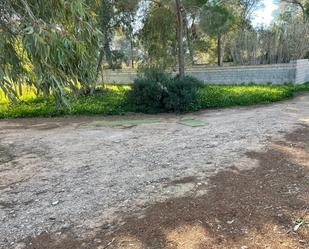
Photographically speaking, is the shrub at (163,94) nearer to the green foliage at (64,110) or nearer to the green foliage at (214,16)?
the green foliage at (64,110)

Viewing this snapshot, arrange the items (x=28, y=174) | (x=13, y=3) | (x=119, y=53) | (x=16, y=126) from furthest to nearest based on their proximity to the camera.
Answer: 1. (x=119, y=53)
2. (x=16, y=126)
3. (x=28, y=174)
4. (x=13, y=3)

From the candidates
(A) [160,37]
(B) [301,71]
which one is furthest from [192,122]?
(B) [301,71]

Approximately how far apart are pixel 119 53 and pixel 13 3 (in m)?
9.84

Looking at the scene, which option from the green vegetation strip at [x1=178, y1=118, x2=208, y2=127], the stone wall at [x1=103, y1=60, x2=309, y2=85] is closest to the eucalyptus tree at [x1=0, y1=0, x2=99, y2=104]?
the green vegetation strip at [x1=178, y1=118, x2=208, y2=127]

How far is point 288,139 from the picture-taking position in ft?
17.3

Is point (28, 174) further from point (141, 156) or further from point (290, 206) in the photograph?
point (290, 206)

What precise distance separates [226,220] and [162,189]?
0.92 m

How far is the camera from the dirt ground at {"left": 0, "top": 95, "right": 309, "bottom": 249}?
280 cm

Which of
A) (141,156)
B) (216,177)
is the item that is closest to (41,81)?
(141,156)

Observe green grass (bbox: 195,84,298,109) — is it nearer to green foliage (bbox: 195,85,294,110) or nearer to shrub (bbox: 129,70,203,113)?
green foliage (bbox: 195,85,294,110)

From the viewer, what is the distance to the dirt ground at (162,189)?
2.80 metres

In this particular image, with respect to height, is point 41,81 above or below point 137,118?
above

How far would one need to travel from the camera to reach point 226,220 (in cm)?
294

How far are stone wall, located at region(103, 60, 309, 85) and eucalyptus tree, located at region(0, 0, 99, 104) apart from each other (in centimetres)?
972
